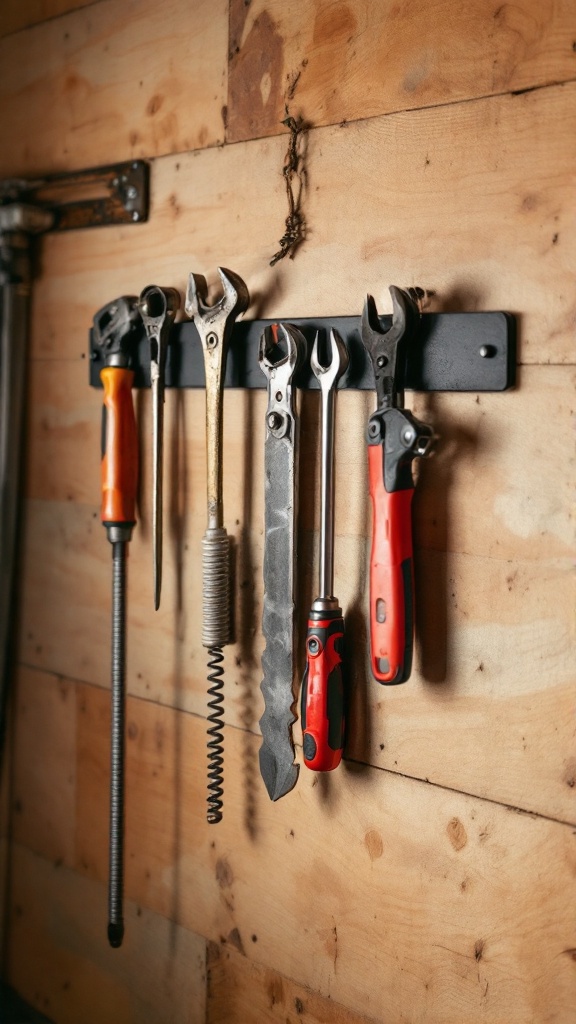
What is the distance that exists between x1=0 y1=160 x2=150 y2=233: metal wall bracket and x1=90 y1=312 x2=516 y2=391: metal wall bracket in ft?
1.01

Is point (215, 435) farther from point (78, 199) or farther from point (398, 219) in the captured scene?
point (78, 199)

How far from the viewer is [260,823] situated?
127 cm

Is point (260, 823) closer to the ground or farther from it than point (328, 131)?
closer to the ground

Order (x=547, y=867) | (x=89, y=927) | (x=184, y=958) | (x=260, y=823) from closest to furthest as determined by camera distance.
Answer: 1. (x=547, y=867)
2. (x=260, y=823)
3. (x=184, y=958)
4. (x=89, y=927)

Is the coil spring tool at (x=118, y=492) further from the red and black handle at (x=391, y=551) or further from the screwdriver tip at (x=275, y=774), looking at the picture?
the red and black handle at (x=391, y=551)

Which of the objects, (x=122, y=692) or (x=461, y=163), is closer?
(x=461, y=163)

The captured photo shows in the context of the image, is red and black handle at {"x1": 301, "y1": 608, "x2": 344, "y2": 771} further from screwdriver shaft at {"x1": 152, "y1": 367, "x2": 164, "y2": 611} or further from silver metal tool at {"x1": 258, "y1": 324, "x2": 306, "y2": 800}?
screwdriver shaft at {"x1": 152, "y1": 367, "x2": 164, "y2": 611}

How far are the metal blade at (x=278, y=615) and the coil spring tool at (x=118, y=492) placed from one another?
266 mm

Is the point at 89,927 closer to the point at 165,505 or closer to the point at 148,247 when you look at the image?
the point at 165,505

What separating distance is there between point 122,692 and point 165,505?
0.93ft

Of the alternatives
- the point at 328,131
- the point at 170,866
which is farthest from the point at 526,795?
the point at 328,131

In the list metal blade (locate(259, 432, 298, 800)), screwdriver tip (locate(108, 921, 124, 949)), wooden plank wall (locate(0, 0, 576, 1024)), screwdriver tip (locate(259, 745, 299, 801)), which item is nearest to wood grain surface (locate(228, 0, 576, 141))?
wooden plank wall (locate(0, 0, 576, 1024))

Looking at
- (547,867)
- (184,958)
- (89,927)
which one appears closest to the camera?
(547,867)

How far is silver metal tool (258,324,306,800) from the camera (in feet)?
3.71
